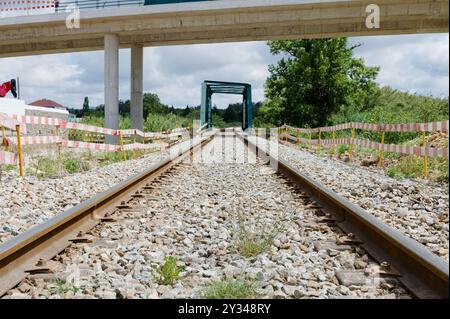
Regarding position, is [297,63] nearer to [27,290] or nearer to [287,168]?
[287,168]

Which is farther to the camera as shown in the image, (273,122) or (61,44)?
(273,122)

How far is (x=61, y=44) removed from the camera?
Result: 2756 cm

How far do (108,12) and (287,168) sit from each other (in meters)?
18.1

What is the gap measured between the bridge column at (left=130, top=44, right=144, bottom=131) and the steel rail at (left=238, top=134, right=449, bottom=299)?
23023 millimetres

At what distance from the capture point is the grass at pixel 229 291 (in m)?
2.40

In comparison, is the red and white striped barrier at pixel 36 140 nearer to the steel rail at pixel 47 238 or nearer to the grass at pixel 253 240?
the steel rail at pixel 47 238

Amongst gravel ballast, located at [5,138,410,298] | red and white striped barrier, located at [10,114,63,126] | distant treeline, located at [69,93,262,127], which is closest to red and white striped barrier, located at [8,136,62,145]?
red and white striped barrier, located at [10,114,63,126]

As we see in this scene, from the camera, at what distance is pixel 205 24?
22.3 metres

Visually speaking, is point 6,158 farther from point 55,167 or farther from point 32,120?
point 32,120

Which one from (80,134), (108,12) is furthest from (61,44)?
(80,134)

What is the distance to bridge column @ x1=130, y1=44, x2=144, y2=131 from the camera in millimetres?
26641

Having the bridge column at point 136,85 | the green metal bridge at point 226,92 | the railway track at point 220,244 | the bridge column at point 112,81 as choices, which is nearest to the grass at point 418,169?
the railway track at point 220,244
